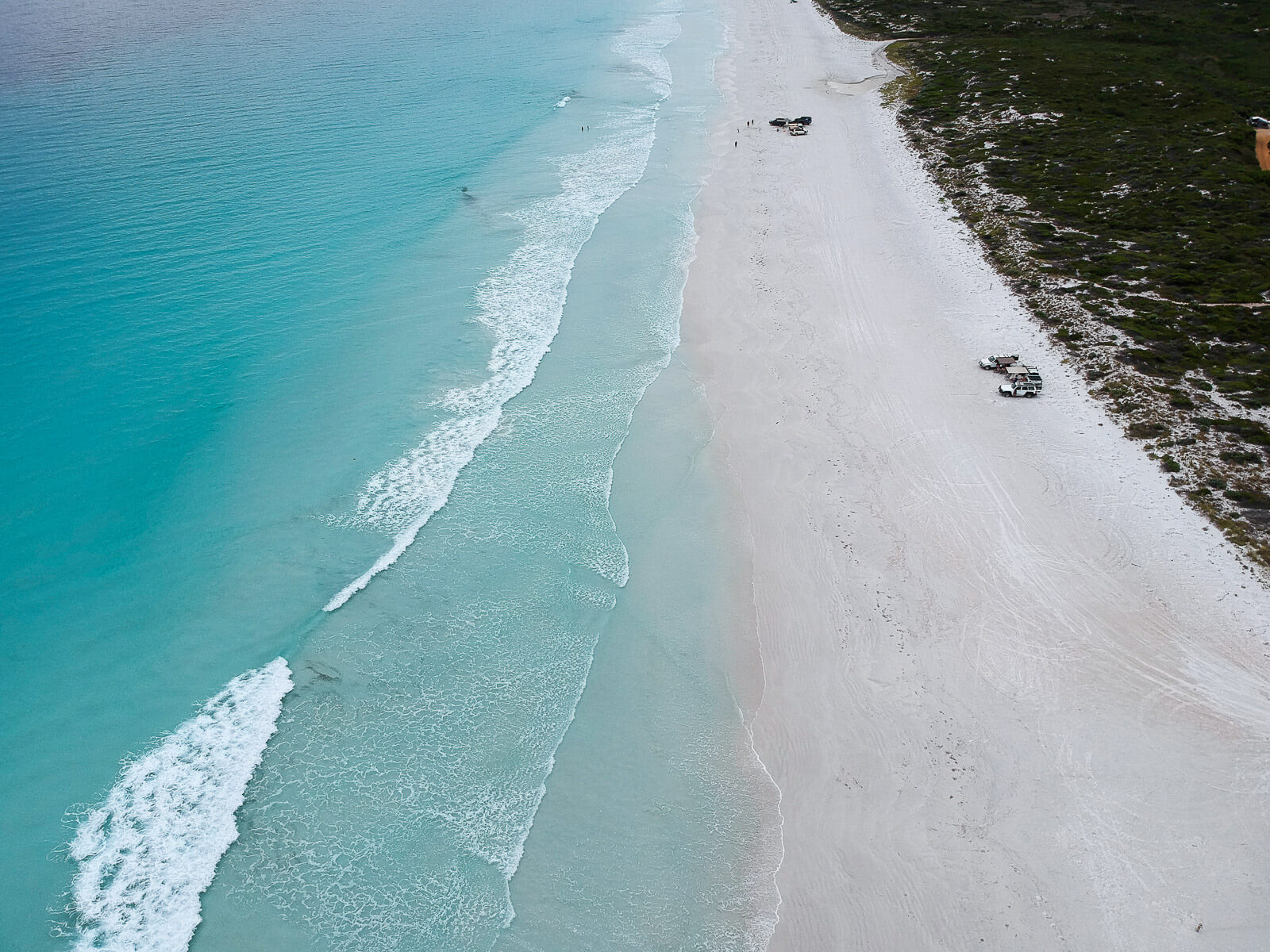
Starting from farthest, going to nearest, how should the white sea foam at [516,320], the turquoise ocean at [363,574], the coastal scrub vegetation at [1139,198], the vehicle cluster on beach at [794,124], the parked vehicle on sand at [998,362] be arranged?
1. the vehicle cluster on beach at [794,124]
2. the parked vehicle on sand at [998,362]
3. the coastal scrub vegetation at [1139,198]
4. the white sea foam at [516,320]
5. the turquoise ocean at [363,574]

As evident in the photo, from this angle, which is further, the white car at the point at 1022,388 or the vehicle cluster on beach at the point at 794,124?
the vehicle cluster on beach at the point at 794,124

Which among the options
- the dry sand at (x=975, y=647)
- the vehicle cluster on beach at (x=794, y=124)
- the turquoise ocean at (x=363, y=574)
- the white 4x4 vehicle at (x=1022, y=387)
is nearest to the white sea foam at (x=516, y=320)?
the turquoise ocean at (x=363, y=574)

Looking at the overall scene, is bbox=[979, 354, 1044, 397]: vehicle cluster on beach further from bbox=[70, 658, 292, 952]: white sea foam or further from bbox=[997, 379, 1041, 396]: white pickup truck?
bbox=[70, 658, 292, 952]: white sea foam

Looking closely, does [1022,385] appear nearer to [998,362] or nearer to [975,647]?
[998,362]

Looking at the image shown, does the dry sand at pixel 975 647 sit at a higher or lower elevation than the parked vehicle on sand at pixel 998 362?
lower

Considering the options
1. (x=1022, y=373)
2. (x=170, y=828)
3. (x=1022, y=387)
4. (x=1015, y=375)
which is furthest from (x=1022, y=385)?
(x=170, y=828)

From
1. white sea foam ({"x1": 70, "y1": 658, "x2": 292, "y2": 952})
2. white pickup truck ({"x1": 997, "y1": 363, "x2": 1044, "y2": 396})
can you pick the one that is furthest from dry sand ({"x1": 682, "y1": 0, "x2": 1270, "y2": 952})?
white sea foam ({"x1": 70, "y1": 658, "x2": 292, "y2": 952})

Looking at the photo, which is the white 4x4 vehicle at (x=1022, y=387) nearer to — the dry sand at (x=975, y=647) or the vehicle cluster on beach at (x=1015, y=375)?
the vehicle cluster on beach at (x=1015, y=375)
